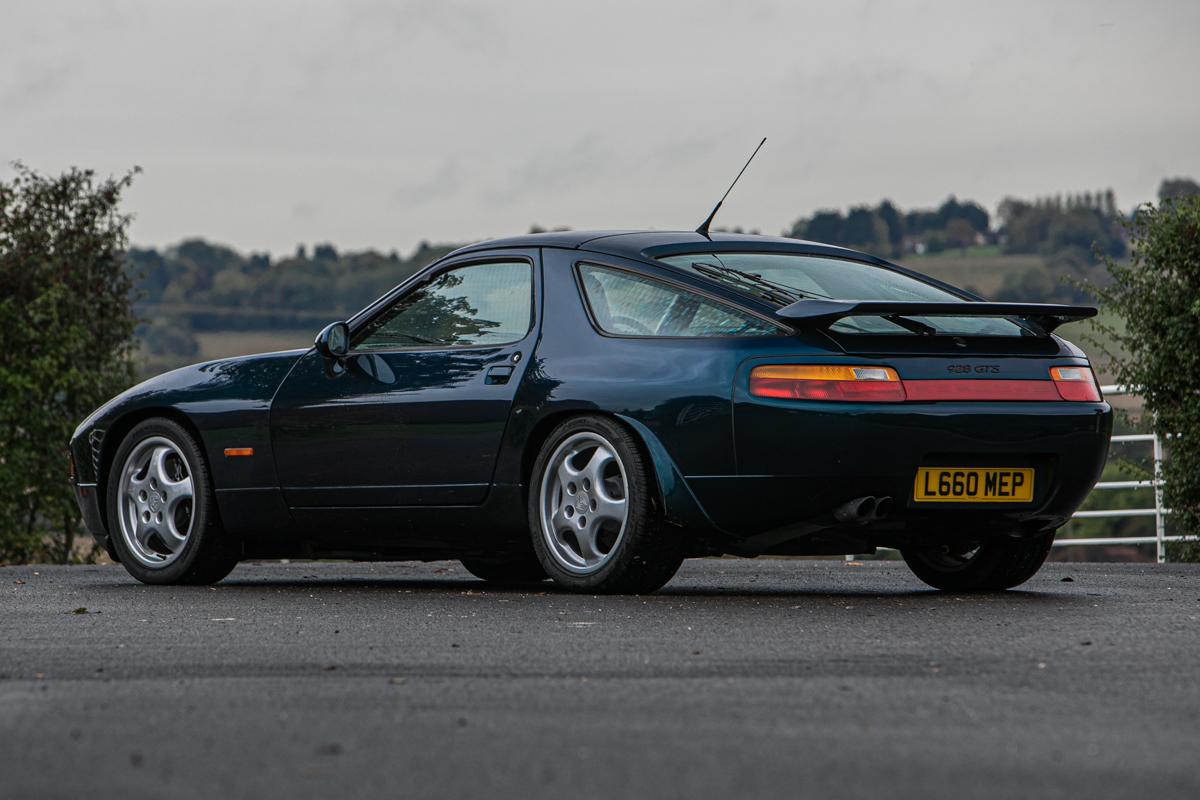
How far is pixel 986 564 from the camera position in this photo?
8.19 meters

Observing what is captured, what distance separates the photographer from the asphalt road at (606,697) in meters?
3.48

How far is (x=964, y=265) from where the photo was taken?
124500mm

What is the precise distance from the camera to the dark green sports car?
23.2ft

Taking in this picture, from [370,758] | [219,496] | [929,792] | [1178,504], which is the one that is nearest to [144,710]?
[370,758]

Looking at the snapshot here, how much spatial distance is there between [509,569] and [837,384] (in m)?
2.74

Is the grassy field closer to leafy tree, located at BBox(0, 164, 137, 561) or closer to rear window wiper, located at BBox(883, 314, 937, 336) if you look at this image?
leafy tree, located at BBox(0, 164, 137, 561)

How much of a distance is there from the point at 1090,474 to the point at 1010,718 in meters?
3.48

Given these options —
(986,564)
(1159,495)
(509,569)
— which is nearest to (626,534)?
(986,564)

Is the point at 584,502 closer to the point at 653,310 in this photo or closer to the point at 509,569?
the point at 653,310

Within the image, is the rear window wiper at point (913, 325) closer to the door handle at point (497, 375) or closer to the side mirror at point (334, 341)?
the door handle at point (497, 375)

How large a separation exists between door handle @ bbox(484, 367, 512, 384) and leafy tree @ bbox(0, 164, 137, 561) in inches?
735

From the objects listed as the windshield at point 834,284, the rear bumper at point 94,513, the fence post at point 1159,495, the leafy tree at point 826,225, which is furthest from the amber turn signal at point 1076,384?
the leafy tree at point 826,225

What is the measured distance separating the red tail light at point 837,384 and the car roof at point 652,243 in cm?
103

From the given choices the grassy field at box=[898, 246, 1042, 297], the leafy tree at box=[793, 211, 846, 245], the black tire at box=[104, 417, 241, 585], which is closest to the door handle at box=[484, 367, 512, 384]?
the black tire at box=[104, 417, 241, 585]
